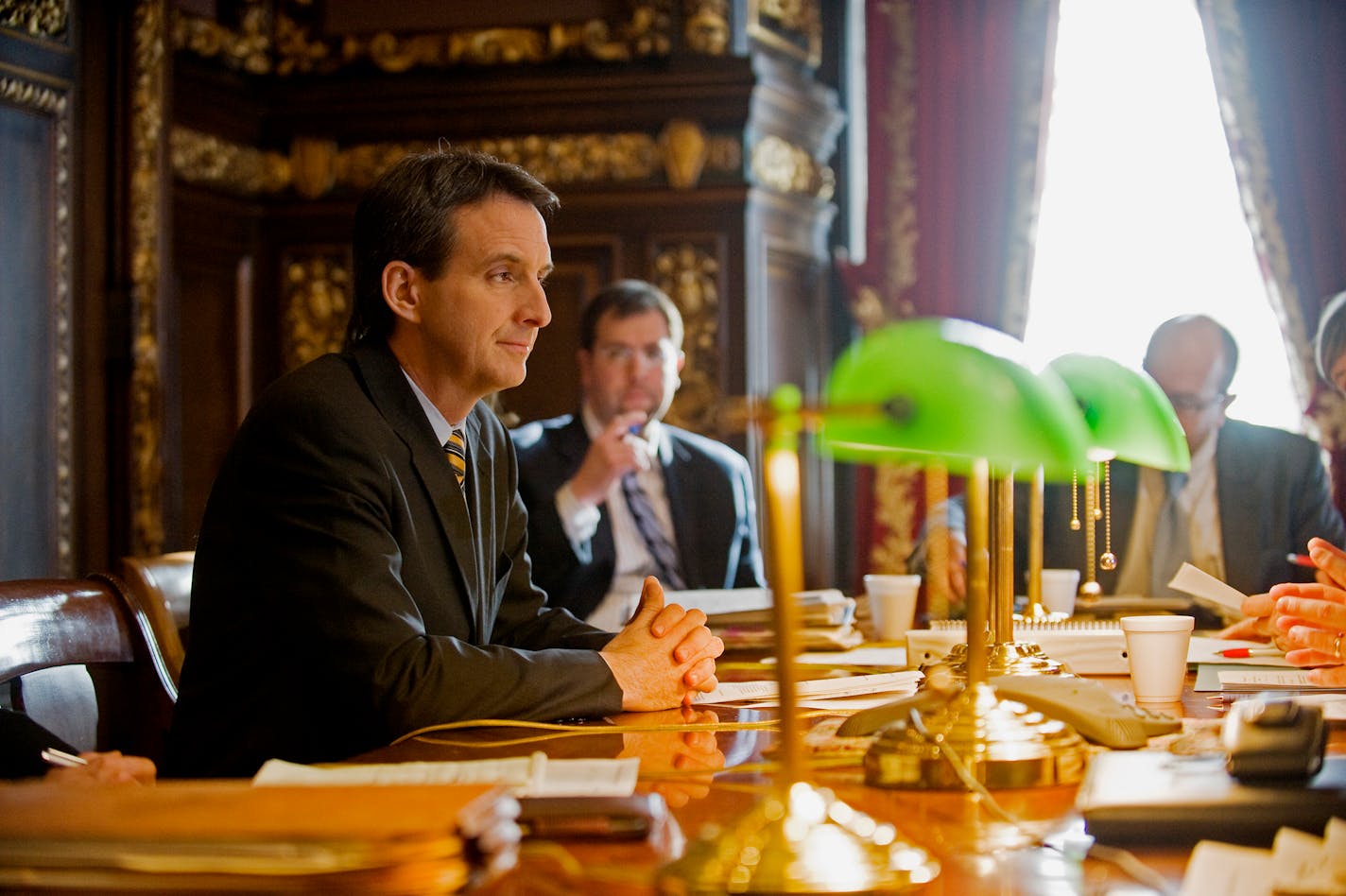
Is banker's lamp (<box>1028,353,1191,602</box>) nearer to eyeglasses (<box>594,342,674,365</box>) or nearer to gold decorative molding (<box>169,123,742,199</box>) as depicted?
eyeglasses (<box>594,342,674,365</box>)

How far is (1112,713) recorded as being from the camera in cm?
154

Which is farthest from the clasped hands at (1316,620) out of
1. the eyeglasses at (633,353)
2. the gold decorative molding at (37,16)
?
the gold decorative molding at (37,16)

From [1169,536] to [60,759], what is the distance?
2.92 meters

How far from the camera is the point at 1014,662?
171cm

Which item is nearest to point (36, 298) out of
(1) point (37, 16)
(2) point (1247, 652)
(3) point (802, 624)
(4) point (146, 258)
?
(4) point (146, 258)

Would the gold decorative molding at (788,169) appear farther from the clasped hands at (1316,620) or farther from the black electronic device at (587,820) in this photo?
the black electronic device at (587,820)

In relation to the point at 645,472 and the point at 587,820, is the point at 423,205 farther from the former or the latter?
the point at 645,472

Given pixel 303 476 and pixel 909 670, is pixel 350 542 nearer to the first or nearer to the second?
pixel 303 476

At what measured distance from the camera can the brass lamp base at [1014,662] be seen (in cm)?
170

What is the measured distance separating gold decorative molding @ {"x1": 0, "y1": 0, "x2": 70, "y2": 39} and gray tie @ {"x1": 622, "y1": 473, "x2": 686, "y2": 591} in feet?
6.21

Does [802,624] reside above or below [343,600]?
below

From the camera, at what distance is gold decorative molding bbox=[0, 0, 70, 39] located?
12.0 feet

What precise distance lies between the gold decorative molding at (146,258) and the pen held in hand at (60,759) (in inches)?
105

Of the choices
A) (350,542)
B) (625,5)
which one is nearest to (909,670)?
(350,542)
